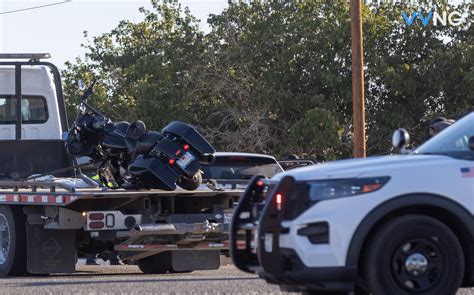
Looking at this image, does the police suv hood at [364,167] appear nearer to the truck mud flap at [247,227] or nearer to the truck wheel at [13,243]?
the truck mud flap at [247,227]

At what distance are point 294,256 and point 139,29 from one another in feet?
102

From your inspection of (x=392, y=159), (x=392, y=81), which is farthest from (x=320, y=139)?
(x=392, y=159)

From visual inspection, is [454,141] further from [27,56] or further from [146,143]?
[27,56]

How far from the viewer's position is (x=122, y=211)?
14.1 meters

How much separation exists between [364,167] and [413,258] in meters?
0.72

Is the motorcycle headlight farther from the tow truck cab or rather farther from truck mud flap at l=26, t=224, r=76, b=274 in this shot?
the tow truck cab

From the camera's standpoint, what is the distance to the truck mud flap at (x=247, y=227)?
30.0ft

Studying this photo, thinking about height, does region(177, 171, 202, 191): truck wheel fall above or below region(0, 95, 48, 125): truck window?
below

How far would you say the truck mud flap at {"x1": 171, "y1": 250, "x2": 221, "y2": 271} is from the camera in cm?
1462

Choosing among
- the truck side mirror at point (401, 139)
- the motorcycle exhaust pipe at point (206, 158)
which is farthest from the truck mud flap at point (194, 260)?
the truck side mirror at point (401, 139)

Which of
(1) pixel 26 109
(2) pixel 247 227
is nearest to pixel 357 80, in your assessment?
(1) pixel 26 109

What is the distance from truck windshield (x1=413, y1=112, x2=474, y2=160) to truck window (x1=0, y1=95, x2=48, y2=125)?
27.7ft

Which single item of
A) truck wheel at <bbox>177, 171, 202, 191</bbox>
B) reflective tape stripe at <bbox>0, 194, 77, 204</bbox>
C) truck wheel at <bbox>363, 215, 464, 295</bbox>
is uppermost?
truck wheel at <bbox>177, 171, 202, 191</bbox>

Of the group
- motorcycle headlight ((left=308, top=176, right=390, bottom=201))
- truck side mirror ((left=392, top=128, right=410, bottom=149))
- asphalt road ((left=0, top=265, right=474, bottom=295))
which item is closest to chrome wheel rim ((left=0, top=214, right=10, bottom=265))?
asphalt road ((left=0, top=265, right=474, bottom=295))
